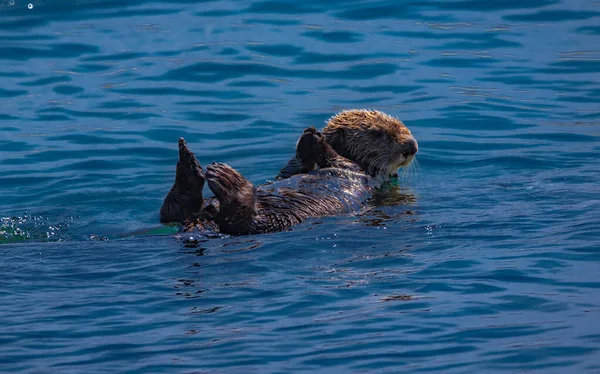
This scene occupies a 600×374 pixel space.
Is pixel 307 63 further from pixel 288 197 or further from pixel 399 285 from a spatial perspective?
pixel 399 285

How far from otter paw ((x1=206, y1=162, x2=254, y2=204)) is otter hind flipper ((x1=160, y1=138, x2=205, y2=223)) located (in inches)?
9.5

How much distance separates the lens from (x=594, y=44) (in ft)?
42.5

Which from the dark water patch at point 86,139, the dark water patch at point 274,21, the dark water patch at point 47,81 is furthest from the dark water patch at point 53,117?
the dark water patch at point 274,21

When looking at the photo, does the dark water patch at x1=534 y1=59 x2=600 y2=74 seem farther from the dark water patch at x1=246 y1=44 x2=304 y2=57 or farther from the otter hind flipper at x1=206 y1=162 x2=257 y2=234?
the otter hind flipper at x1=206 y1=162 x2=257 y2=234

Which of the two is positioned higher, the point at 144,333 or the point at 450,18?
the point at 450,18

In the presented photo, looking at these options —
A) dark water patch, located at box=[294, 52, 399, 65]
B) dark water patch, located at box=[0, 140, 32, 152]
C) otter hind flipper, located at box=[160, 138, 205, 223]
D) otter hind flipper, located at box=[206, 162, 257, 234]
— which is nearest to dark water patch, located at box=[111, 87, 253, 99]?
dark water patch, located at box=[294, 52, 399, 65]

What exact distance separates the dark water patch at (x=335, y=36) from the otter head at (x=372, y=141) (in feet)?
16.1

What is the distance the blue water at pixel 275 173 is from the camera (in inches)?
190

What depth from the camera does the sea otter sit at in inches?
255

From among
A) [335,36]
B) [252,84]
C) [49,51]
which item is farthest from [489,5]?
[49,51]

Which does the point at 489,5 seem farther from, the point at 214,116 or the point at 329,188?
the point at 329,188

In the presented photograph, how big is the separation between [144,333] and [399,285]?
4.83 ft

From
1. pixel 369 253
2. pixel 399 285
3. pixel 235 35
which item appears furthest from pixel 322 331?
pixel 235 35

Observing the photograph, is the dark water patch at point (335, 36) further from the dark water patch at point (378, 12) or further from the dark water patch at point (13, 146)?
the dark water patch at point (13, 146)
